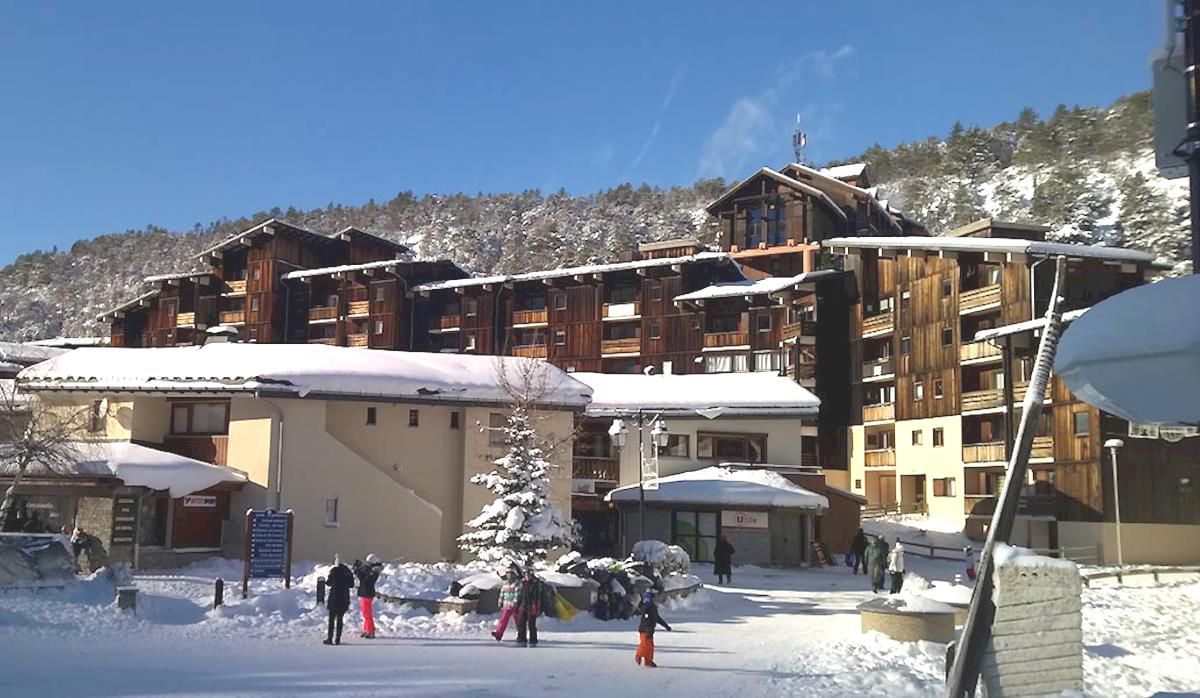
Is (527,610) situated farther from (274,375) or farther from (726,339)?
(726,339)

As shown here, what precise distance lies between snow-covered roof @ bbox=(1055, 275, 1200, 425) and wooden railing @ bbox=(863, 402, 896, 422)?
48.6 metres

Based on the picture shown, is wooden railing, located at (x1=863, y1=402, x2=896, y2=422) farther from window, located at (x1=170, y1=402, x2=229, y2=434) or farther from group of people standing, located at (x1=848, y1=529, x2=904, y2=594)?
window, located at (x1=170, y1=402, x2=229, y2=434)

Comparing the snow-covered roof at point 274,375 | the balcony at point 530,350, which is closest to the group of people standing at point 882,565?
the snow-covered roof at point 274,375

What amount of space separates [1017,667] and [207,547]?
21848 millimetres

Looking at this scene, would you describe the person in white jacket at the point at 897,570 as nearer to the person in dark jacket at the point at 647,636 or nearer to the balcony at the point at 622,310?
the person in dark jacket at the point at 647,636

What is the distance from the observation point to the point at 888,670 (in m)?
14.5

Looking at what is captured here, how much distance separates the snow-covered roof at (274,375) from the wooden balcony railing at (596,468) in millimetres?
8799

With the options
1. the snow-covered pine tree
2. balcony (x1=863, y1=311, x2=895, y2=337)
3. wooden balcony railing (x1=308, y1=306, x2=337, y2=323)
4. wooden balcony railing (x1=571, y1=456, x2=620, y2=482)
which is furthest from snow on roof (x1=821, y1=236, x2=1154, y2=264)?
wooden balcony railing (x1=308, y1=306, x2=337, y2=323)

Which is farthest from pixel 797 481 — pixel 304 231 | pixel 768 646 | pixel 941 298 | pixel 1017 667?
pixel 304 231

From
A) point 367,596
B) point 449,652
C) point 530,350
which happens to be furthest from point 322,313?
point 449,652

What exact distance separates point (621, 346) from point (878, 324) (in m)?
16.7

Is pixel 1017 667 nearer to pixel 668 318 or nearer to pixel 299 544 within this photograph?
pixel 299 544

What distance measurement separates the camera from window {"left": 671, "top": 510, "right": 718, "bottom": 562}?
34.4 m

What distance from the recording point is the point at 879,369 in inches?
2095
